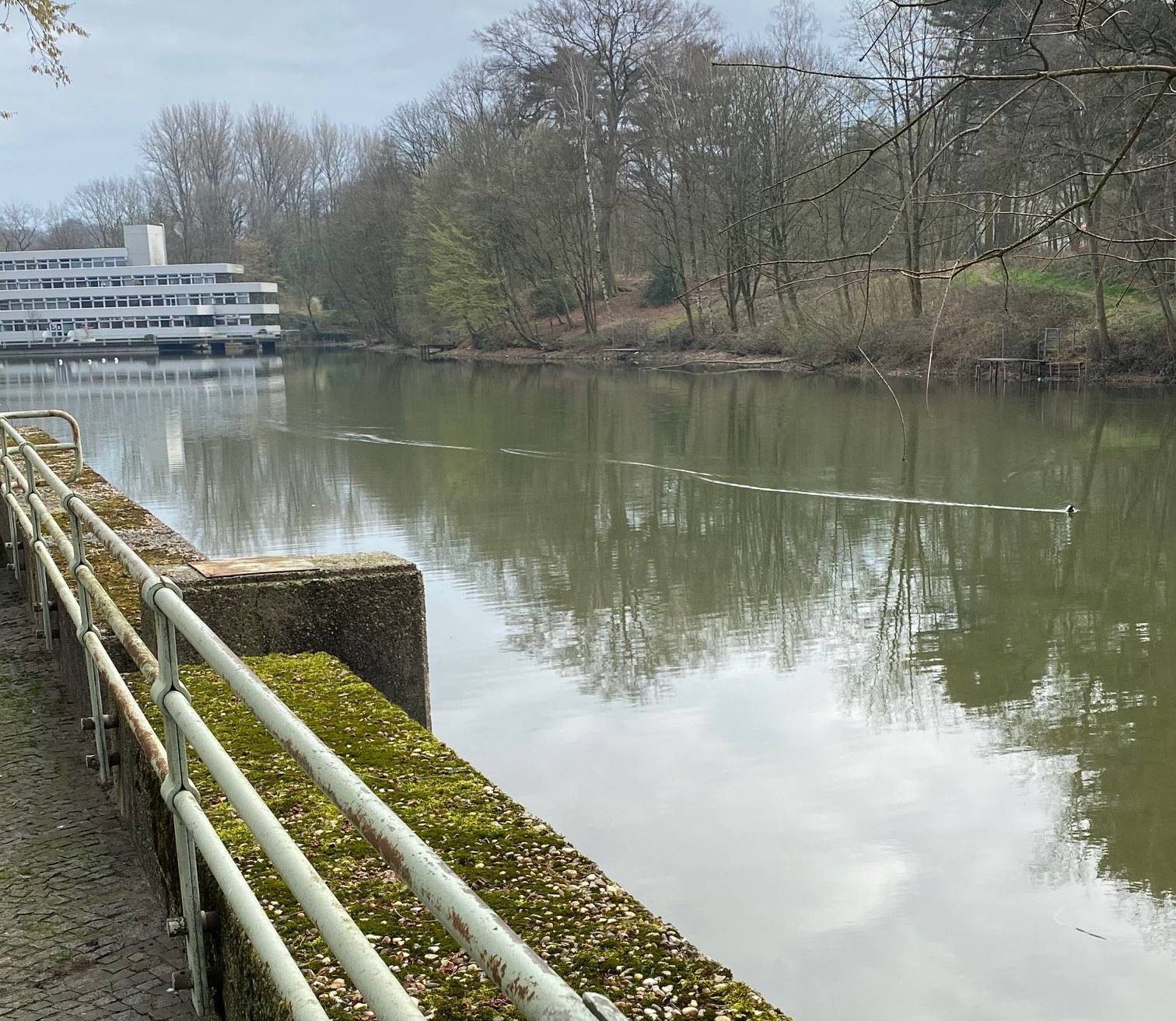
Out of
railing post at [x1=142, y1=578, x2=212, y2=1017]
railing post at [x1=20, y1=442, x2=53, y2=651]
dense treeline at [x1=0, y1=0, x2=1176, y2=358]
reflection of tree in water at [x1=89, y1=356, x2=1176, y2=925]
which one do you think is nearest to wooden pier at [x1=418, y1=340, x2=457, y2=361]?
dense treeline at [x1=0, y1=0, x2=1176, y2=358]

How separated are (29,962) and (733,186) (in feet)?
160

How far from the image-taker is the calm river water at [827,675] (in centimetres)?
614

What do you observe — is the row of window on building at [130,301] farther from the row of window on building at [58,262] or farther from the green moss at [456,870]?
the green moss at [456,870]

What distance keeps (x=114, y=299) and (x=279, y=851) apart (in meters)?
105

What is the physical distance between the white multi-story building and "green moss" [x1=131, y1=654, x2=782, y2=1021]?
97.8m

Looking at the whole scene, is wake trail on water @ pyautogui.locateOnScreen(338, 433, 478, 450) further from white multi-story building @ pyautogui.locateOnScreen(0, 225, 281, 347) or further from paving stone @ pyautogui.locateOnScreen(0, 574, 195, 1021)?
white multi-story building @ pyautogui.locateOnScreen(0, 225, 281, 347)

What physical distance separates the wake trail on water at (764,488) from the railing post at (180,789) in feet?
51.1

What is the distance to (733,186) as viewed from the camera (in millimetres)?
49344

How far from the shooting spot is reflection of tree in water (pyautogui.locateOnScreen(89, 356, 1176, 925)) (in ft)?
30.5

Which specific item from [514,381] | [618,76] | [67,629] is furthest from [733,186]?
[67,629]

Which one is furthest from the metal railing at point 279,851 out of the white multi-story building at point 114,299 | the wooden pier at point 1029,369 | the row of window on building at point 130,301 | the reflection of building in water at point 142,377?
the row of window on building at point 130,301

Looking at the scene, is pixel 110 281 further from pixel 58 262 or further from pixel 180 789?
pixel 180 789

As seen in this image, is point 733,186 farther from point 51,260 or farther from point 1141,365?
point 51,260

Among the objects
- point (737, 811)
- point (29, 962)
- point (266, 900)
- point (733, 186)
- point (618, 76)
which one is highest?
point (618, 76)
